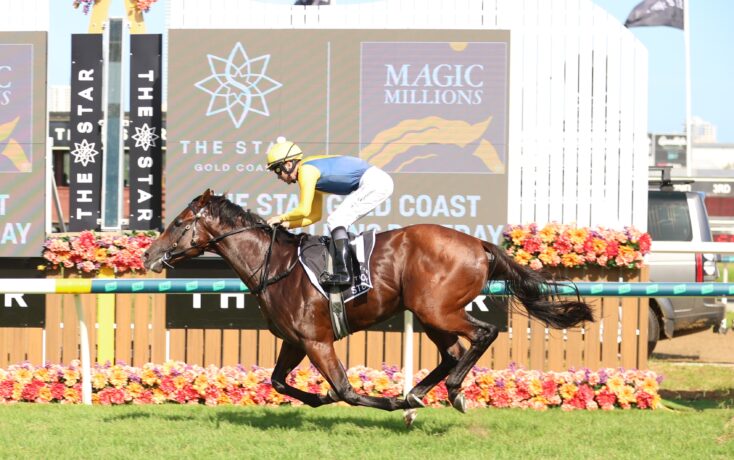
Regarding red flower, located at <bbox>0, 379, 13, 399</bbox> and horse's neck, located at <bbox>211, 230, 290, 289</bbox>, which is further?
red flower, located at <bbox>0, 379, 13, 399</bbox>

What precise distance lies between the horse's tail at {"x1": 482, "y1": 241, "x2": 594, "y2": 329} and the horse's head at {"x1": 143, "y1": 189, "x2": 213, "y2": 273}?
1916 millimetres

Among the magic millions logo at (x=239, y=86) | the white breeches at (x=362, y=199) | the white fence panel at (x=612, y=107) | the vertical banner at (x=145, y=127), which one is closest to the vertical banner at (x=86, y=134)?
the vertical banner at (x=145, y=127)

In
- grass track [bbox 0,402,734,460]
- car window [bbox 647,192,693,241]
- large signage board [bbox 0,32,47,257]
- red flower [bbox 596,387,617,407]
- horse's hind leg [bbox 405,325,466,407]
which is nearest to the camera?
grass track [bbox 0,402,734,460]

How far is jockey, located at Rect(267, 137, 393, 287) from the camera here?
20.7 ft

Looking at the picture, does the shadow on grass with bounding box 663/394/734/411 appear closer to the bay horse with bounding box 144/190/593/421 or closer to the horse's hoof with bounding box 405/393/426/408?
the bay horse with bounding box 144/190/593/421

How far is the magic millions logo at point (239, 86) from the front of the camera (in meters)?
8.38

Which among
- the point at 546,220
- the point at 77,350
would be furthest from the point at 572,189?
the point at 77,350

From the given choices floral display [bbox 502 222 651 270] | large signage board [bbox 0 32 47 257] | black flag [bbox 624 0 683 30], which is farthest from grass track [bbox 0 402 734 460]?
black flag [bbox 624 0 683 30]

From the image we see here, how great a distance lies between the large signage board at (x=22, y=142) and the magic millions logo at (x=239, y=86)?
140 cm

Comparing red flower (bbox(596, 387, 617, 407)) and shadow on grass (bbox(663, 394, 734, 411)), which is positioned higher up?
red flower (bbox(596, 387, 617, 407))

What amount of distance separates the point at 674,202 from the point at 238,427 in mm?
6753

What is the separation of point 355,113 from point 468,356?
2.78 meters

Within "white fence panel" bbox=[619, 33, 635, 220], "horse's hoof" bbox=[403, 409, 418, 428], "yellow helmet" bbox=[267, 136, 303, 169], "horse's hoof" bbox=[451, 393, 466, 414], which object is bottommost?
"horse's hoof" bbox=[403, 409, 418, 428]

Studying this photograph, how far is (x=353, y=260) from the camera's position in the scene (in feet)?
21.1
